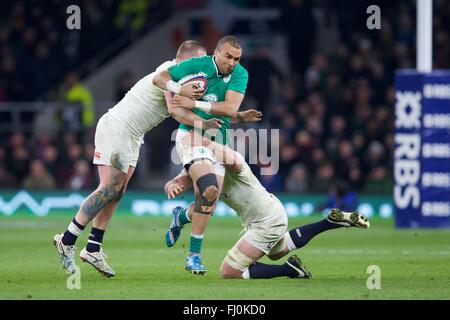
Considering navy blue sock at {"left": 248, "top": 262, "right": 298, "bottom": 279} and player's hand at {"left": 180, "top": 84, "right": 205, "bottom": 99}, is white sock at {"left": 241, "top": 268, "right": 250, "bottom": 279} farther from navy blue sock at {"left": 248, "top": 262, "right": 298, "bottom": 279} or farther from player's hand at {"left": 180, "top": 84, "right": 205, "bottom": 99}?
player's hand at {"left": 180, "top": 84, "right": 205, "bottom": 99}

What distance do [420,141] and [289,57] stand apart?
7.92 metres

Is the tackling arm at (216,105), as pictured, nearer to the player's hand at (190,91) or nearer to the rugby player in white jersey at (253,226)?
the player's hand at (190,91)

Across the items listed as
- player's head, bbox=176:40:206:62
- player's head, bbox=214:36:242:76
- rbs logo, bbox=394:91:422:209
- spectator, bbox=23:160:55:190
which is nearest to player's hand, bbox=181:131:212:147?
player's head, bbox=214:36:242:76

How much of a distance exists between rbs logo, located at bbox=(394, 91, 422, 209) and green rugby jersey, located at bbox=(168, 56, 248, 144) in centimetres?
803

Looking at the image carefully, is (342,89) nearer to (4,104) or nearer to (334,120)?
(334,120)

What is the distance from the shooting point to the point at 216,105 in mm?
11023

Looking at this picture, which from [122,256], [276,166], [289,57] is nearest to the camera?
[122,256]

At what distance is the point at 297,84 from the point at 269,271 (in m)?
14.5

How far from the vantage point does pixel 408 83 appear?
18.8 m

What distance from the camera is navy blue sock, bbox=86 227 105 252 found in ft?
37.1
